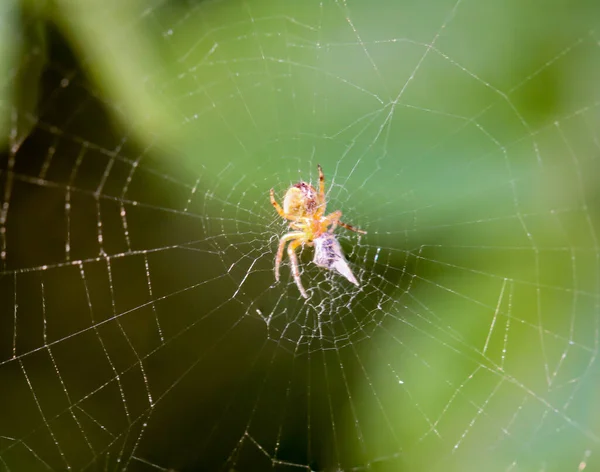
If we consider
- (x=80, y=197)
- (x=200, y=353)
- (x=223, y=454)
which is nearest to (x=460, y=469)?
(x=223, y=454)

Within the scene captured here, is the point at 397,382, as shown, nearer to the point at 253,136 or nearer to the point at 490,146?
the point at 490,146

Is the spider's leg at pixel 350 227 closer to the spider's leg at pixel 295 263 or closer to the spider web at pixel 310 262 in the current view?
the spider web at pixel 310 262

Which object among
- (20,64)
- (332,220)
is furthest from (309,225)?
(20,64)

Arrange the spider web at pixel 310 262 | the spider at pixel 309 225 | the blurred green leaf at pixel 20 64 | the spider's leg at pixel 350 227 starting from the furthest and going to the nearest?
1. the spider at pixel 309 225
2. the spider's leg at pixel 350 227
3. the spider web at pixel 310 262
4. the blurred green leaf at pixel 20 64

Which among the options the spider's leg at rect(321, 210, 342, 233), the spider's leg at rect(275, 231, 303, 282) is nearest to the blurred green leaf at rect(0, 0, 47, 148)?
the spider's leg at rect(275, 231, 303, 282)

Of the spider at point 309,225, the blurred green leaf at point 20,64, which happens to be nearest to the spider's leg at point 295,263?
the spider at point 309,225

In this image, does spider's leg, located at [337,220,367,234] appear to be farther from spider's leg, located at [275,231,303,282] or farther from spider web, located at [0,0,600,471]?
spider's leg, located at [275,231,303,282]
